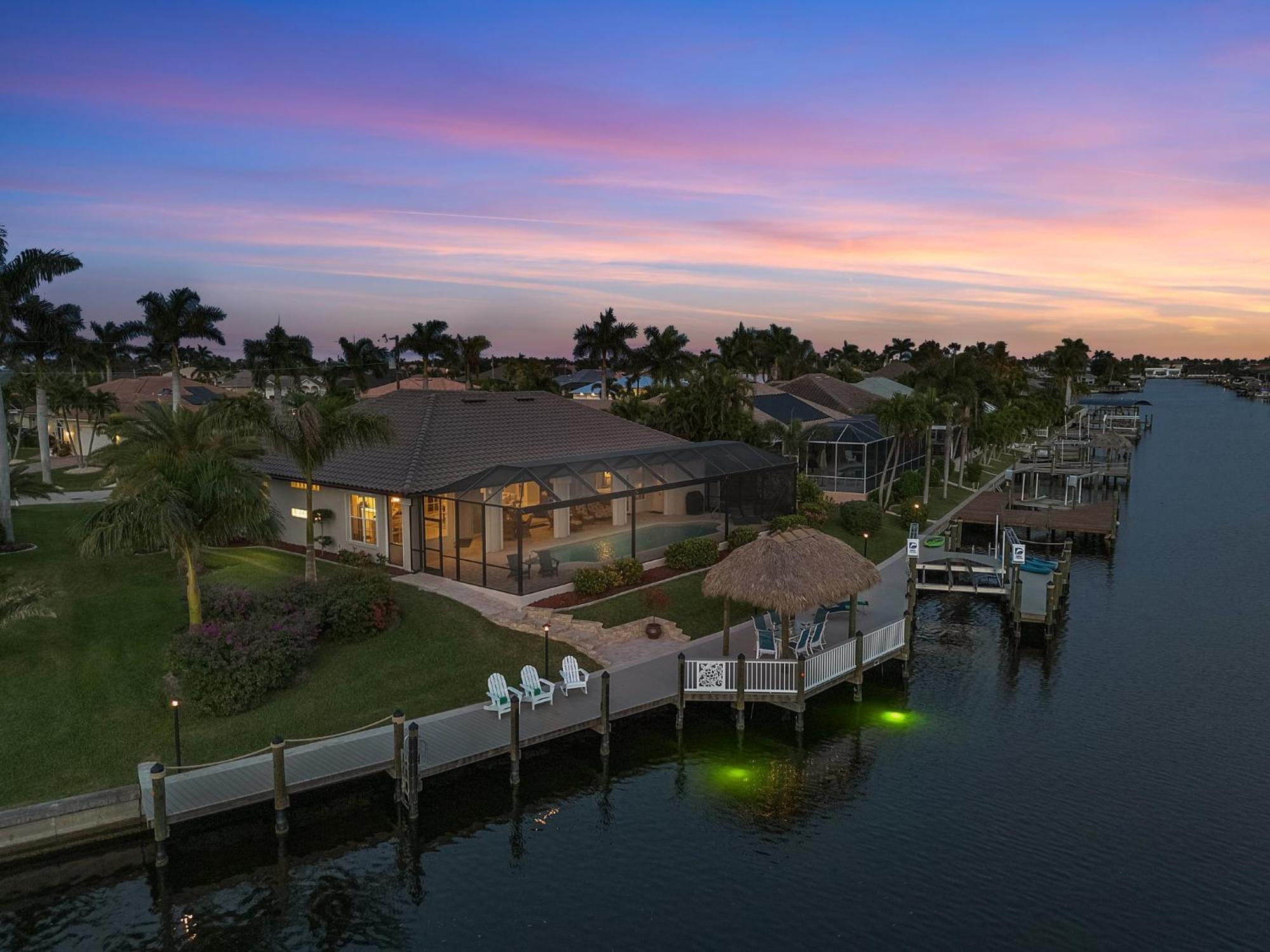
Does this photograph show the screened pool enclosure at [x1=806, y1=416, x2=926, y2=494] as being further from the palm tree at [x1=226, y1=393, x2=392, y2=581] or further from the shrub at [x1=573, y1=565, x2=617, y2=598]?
the palm tree at [x1=226, y1=393, x2=392, y2=581]

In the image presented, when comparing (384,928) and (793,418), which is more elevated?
(793,418)

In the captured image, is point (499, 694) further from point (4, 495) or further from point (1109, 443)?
point (1109, 443)

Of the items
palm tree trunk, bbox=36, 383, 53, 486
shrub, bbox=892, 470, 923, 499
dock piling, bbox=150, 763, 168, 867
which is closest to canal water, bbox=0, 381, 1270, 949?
dock piling, bbox=150, 763, 168, 867

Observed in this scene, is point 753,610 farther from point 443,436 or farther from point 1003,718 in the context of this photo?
point 443,436

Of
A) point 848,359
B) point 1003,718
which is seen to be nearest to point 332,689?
point 1003,718

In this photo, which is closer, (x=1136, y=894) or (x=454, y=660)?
(x=1136, y=894)

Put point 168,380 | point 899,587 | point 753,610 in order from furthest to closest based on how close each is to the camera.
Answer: point 168,380
point 899,587
point 753,610
